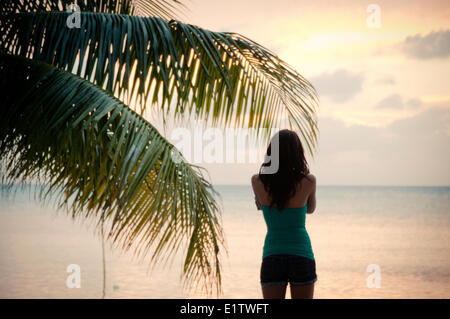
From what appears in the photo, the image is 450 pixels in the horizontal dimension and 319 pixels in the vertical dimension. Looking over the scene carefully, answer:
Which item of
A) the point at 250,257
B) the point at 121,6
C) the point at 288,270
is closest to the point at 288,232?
the point at 288,270

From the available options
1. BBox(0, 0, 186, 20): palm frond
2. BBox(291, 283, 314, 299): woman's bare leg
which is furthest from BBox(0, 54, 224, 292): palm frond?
BBox(0, 0, 186, 20): palm frond

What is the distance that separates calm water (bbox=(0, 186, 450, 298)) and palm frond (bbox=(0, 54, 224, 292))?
328 millimetres

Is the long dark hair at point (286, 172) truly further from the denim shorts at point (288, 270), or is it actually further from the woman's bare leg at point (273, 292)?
the woman's bare leg at point (273, 292)

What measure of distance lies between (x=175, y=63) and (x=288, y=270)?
148cm

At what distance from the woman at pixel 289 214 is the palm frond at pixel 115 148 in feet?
1.04

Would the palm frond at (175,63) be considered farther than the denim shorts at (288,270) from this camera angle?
Yes

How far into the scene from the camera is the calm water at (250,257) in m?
10.3

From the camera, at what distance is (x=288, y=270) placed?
2.53 metres

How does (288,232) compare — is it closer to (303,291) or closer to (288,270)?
(288,270)

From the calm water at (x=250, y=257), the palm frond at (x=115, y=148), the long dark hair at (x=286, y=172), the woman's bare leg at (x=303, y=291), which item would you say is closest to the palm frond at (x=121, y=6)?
the palm frond at (x=115, y=148)

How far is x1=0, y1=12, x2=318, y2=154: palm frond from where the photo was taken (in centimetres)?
287

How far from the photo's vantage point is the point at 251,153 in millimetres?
2977
